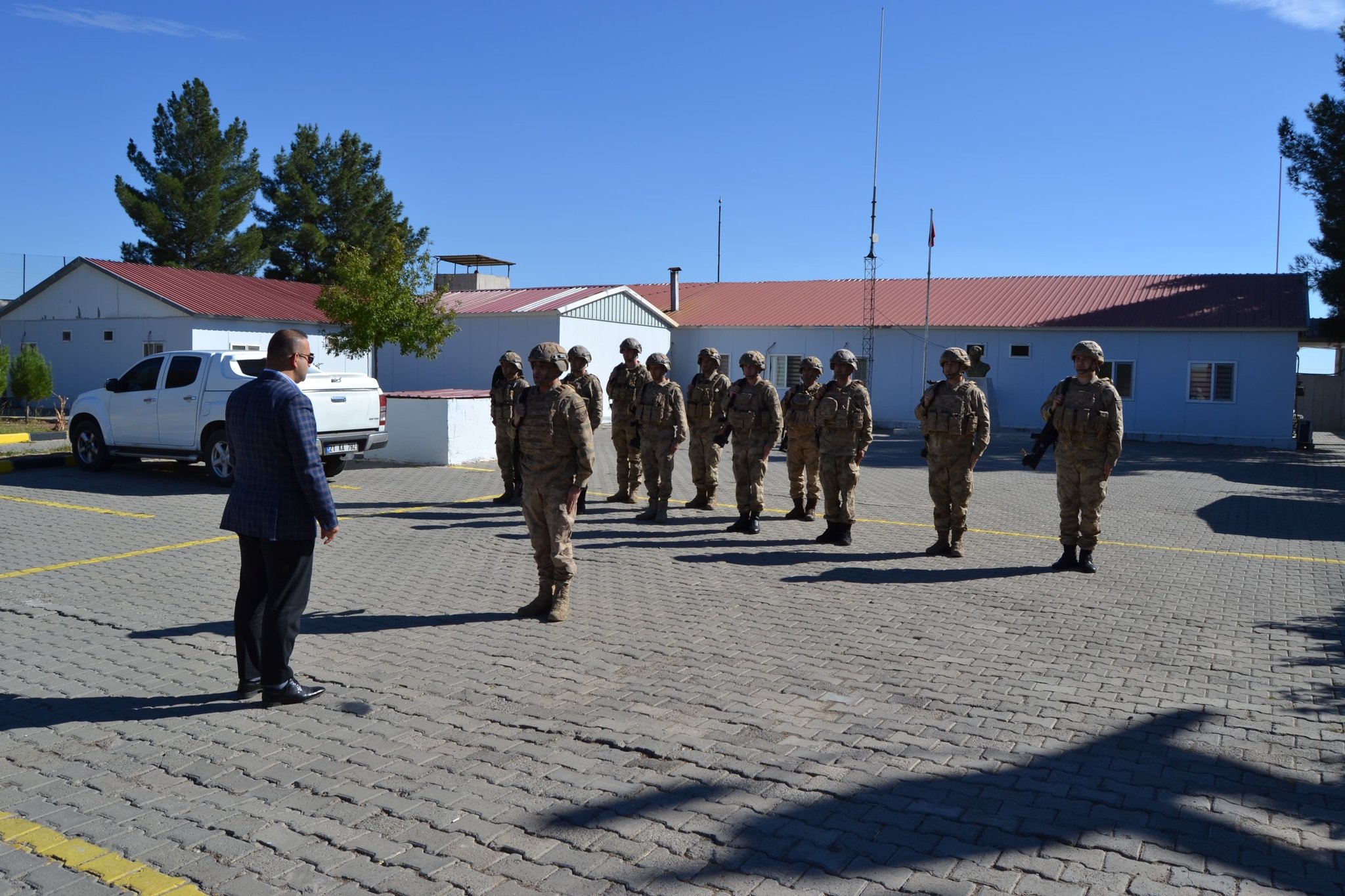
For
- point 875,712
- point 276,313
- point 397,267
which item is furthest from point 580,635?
point 276,313

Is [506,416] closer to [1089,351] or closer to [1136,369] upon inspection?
[1089,351]

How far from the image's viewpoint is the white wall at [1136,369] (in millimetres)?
27922

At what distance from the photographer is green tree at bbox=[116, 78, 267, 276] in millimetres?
43750

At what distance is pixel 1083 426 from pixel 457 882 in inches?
286

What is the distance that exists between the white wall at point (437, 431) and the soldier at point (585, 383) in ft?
17.6

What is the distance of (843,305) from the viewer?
34.8m

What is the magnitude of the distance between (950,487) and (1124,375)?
2231 centimetres

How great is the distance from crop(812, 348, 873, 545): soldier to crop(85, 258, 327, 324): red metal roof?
22892 mm

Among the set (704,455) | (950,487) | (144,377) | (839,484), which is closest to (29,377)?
(144,377)

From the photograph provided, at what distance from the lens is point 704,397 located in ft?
40.6

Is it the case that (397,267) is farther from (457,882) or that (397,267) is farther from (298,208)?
(298,208)

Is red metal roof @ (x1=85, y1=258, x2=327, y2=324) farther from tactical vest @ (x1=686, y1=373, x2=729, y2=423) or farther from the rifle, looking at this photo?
the rifle

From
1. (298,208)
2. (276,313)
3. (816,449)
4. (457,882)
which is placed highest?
(298,208)

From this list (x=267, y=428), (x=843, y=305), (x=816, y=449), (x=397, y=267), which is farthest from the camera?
(x=843, y=305)
